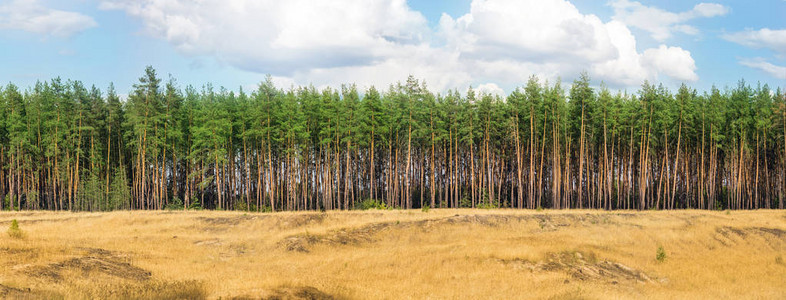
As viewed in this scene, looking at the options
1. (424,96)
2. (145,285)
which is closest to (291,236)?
(145,285)

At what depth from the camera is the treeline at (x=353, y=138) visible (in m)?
58.5

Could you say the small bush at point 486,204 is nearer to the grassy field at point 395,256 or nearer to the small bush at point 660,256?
the grassy field at point 395,256

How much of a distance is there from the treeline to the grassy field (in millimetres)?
19018

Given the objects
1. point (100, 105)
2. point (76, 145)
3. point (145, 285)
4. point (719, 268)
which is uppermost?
point (100, 105)

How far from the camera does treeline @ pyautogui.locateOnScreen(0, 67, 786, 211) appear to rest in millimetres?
58531

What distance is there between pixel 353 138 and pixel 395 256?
32.5m

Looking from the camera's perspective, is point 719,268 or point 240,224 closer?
point 719,268

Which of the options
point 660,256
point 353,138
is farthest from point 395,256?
point 353,138

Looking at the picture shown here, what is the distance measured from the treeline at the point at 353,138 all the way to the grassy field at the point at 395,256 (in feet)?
62.4

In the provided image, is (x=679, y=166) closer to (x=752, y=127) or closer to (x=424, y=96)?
(x=752, y=127)

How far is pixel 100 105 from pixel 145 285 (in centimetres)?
5510

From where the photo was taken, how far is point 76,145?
207 feet

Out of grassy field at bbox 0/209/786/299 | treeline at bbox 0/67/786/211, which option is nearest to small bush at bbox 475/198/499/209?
treeline at bbox 0/67/786/211

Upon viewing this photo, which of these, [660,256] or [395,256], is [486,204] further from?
[395,256]
